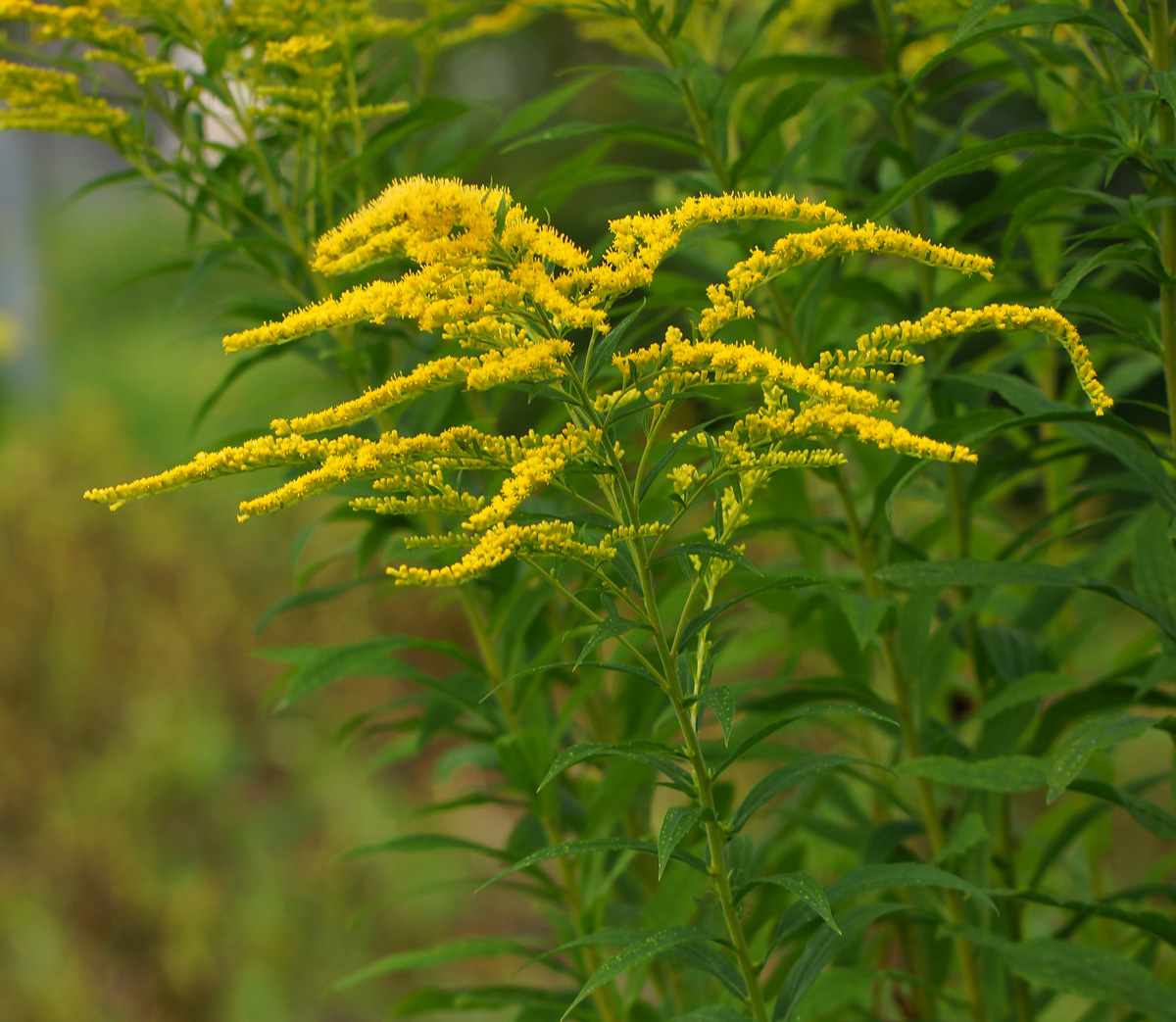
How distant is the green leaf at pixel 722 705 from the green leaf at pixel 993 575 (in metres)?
0.39

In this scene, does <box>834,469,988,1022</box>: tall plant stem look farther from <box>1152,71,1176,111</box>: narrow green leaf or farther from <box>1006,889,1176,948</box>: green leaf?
<box>1152,71,1176,111</box>: narrow green leaf

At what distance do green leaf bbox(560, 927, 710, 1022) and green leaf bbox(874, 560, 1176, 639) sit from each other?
517 mm

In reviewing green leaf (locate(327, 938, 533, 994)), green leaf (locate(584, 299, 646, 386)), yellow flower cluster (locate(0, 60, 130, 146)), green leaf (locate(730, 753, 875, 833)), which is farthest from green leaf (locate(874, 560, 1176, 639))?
yellow flower cluster (locate(0, 60, 130, 146))

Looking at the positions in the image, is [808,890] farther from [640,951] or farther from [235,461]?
[235,461]

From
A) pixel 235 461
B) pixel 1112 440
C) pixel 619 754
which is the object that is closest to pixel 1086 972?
pixel 1112 440

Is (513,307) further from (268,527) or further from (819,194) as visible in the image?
(268,527)

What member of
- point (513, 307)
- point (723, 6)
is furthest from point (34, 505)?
point (513, 307)

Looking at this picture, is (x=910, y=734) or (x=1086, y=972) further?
(x=910, y=734)

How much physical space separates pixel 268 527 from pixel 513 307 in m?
5.34

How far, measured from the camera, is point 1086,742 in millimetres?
1285

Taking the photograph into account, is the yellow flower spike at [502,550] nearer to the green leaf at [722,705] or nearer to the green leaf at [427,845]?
the green leaf at [722,705]

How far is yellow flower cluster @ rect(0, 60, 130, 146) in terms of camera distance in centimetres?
162

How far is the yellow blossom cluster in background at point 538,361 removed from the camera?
0.97 metres

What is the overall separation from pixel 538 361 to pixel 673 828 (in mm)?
466
